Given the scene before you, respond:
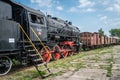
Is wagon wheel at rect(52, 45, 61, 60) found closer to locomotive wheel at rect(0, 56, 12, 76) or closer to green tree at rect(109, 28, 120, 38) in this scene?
locomotive wheel at rect(0, 56, 12, 76)

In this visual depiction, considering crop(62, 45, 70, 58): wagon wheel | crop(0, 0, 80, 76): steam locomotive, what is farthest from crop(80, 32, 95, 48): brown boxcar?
crop(0, 0, 80, 76): steam locomotive

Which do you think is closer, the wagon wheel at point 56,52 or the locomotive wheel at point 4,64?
the locomotive wheel at point 4,64

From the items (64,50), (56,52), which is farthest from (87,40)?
(56,52)

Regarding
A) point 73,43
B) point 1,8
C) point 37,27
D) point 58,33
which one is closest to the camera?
point 1,8

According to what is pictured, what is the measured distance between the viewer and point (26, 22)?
10352 millimetres

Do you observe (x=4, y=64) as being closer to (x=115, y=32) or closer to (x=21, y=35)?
(x=21, y=35)

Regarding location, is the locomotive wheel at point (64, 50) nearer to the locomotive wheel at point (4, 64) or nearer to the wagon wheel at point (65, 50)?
the wagon wheel at point (65, 50)

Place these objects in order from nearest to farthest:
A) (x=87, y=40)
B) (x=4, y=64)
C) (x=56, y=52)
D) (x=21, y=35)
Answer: (x=4, y=64), (x=21, y=35), (x=56, y=52), (x=87, y=40)

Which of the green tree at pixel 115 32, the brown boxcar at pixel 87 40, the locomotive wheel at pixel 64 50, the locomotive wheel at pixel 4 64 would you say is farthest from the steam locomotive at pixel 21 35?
the green tree at pixel 115 32

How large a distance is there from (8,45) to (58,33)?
23.1 ft

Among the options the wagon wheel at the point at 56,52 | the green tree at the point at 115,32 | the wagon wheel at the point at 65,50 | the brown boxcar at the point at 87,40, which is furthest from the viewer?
the green tree at the point at 115,32

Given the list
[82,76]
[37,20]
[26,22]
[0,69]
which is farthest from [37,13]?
[82,76]

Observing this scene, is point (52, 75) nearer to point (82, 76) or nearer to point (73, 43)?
point (82, 76)

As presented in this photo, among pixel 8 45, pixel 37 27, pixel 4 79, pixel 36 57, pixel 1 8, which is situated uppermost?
pixel 1 8
